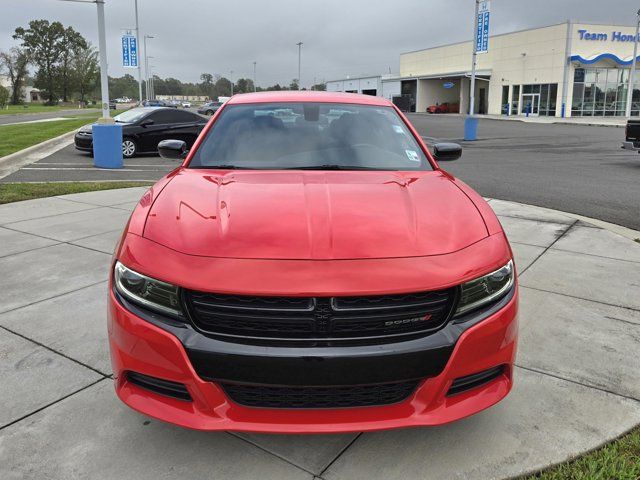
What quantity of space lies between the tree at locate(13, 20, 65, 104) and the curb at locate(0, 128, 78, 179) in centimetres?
9115

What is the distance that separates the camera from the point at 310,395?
2.14m

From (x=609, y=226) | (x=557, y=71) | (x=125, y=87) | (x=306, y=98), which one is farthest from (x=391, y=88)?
(x=125, y=87)

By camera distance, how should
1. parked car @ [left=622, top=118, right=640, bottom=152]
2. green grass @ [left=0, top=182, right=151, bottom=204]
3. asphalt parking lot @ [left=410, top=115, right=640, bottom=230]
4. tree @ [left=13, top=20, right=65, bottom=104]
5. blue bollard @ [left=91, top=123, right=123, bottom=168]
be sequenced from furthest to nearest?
tree @ [left=13, top=20, right=65, bottom=104], parked car @ [left=622, top=118, right=640, bottom=152], blue bollard @ [left=91, top=123, right=123, bottom=168], asphalt parking lot @ [left=410, top=115, right=640, bottom=230], green grass @ [left=0, top=182, right=151, bottom=204]

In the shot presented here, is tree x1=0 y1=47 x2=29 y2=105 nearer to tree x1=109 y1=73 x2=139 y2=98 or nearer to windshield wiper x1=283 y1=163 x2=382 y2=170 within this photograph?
tree x1=109 y1=73 x2=139 y2=98

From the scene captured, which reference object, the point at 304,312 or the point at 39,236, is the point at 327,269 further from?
the point at 39,236

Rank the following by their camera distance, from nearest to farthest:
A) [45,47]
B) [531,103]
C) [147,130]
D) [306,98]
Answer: [306,98], [147,130], [531,103], [45,47]

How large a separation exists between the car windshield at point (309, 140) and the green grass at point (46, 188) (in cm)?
599

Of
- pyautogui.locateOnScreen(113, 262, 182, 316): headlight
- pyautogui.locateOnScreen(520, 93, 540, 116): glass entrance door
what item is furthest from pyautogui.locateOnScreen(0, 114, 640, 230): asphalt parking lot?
pyautogui.locateOnScreen(520, 93, 540, 116): glass entrance door

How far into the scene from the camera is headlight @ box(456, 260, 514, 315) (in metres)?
2.20

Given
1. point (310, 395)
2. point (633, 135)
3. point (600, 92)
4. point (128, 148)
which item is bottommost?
point (310, 395)

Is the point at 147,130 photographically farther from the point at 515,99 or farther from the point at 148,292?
the point at 515,99

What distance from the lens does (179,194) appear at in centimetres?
281

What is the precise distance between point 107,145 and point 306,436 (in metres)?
11.4

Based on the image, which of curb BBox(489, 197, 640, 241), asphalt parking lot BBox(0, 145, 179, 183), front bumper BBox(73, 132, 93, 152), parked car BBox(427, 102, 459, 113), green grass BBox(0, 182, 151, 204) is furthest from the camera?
parked car BBox(427, 102, 459, 113)
